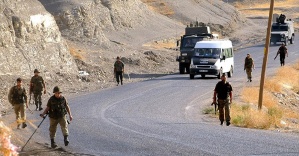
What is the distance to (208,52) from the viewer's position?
4528 cm

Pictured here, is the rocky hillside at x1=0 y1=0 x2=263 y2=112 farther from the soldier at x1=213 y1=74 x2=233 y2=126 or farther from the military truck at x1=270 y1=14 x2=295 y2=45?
the soldier at x1=213 y1=74 x2=233 y2=126

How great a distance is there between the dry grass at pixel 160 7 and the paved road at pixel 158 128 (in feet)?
164

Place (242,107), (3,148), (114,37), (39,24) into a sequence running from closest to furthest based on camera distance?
1. (3,148)
2. (242,107)
3. (39,24)
4. (114,37)

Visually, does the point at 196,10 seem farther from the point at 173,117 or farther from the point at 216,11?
the point at 173,117

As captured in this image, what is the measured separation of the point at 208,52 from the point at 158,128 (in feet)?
71.0

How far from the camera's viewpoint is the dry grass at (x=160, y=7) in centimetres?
9175

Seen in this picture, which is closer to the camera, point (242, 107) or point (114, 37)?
point (242, 107)

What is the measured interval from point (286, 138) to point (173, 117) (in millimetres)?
6882

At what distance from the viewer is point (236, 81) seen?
4544 cm

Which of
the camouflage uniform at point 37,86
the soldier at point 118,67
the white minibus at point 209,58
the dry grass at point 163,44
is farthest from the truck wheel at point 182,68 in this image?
the camouflage uniform at point 37,86

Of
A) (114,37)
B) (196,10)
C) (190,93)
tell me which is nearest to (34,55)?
(190,93)

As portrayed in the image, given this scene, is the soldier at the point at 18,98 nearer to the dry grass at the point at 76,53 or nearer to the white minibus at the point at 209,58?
the white minibus at the point at 209,58

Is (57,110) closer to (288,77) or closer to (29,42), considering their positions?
(29,42)

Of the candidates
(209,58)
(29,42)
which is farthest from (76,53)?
(209,58)
